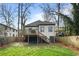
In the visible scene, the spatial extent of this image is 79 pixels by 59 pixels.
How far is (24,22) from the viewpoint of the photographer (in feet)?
11.8

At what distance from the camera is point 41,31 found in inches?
141

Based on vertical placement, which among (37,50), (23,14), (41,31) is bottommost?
(37,50)

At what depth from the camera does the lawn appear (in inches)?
140

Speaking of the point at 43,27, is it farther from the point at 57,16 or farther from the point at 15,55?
the point at 15,55

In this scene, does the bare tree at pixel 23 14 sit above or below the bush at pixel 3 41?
above

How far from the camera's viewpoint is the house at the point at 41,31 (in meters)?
3.58

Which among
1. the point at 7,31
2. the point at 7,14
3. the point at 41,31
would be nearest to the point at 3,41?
the point at 7,31

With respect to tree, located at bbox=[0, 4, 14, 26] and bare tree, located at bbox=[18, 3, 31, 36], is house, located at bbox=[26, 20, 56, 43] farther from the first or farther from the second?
tree, located at bbox=[0, 4, 14, 26]

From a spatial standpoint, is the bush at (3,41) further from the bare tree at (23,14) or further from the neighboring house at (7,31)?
the bare tree at (23,14)

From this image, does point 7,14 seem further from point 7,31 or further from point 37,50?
point 37,50

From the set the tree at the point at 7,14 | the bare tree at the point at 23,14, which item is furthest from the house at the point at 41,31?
the tree at the point at 7,14

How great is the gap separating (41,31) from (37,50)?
208 mm

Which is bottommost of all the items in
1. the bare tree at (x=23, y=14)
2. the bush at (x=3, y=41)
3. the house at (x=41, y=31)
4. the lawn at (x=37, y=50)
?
the lawn at (x=37, y=50)

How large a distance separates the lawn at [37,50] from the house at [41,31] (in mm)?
75
